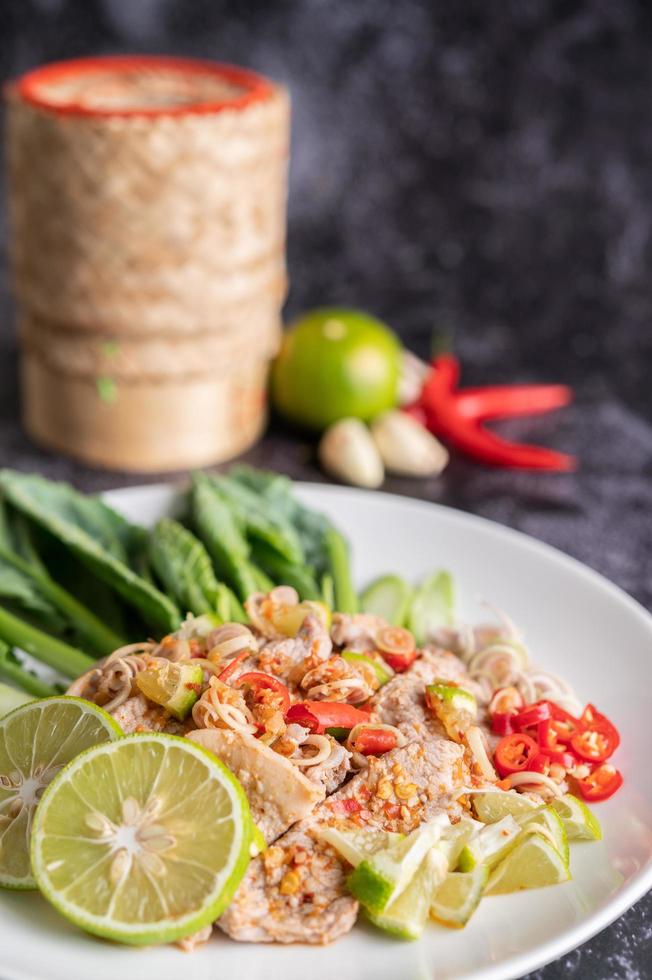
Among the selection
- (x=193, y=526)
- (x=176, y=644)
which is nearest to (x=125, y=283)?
(x=193, y=526)

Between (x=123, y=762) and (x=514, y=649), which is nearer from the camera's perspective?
(x=123, y=762)

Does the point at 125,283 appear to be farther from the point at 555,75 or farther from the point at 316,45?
the point at 555,75

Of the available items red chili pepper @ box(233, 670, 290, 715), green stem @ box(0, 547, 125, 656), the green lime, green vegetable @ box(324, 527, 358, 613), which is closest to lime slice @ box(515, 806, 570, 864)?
red chili pepper @ box(233, 670, 290, 715)

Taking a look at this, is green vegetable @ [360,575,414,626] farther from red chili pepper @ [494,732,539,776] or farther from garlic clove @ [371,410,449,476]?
garlic clove @ [371,410,449,476]

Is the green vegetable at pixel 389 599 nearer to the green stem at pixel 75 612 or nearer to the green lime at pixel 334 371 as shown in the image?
the green stem at pixel 75 612

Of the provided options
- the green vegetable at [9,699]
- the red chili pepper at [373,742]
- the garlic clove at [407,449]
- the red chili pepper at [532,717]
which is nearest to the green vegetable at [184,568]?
the green vegetable at [9,699]

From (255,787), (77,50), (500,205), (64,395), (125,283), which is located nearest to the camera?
(255,787)

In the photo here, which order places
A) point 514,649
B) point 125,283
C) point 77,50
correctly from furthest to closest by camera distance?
point 77,50
point 125,283
point 514,649
